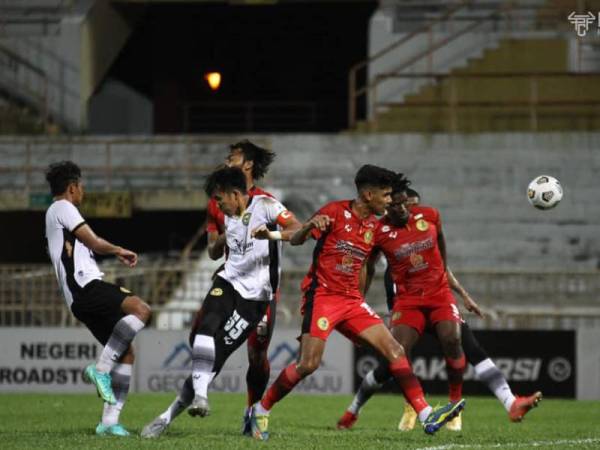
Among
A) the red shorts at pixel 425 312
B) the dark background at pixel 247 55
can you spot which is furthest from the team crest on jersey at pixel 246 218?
the dark background at pixel 247 55

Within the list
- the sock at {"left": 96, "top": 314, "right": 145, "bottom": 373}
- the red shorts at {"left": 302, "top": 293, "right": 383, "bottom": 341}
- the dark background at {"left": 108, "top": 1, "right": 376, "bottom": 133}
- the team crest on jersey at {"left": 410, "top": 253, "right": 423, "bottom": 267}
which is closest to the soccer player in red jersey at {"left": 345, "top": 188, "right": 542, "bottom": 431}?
the team crest on jersey at {"left": 410, "top": 253, "right": 423, "bottom": 267}

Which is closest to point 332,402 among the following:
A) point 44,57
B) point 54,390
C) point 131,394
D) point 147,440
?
point 131,394

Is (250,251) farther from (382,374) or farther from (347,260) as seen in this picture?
(382,374)

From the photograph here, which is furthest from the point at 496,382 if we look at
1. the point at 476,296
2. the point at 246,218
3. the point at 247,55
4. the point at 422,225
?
the point at 247,55

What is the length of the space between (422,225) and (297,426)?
7.71ft

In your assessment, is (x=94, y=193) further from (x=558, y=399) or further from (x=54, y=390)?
(x=558, y=399)

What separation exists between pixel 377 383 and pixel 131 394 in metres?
7.16

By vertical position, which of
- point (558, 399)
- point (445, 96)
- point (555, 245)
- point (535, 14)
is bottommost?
point (558, 399)

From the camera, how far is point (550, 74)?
88.8 ft

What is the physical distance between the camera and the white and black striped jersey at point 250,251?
11602 millimetres

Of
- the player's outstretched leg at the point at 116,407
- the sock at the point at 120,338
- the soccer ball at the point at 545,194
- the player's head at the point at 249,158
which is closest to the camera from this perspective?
the player's outstretched leg at the point at 116,407

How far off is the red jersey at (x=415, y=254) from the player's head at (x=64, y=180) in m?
2.84

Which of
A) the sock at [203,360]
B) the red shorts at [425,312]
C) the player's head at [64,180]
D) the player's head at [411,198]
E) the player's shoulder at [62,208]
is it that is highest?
the player's head at [64,180]

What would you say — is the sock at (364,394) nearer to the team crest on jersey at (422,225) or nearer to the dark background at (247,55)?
the team crest on jersey at (422,225)
